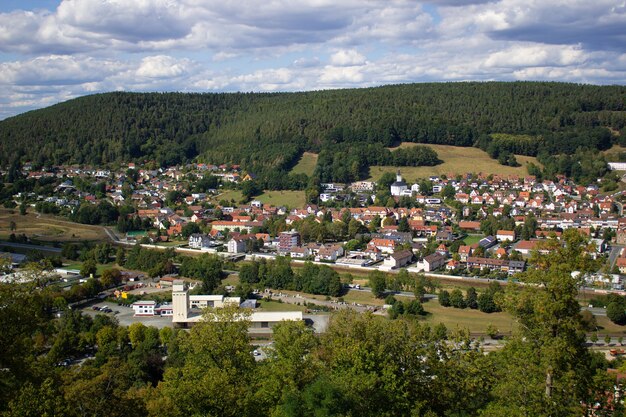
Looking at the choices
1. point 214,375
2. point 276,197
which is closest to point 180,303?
point 214,375

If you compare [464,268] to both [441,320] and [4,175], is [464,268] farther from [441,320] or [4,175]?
[4,175]

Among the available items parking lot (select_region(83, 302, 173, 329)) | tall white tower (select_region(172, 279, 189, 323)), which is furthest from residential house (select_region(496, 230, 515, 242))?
parking lot (select_region(83, 302, 173, 329))

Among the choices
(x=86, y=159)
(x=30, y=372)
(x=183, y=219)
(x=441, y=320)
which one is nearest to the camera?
(x=30, y=372)

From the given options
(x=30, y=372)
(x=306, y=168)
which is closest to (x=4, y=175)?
(x=306, y=168)

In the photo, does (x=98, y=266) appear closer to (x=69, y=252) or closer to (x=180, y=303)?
(x=69, y=252)

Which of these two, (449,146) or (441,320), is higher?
(449,146)

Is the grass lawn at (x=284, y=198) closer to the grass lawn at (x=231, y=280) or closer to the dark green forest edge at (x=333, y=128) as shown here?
the dark green forest edge at (x=333, y=128)
